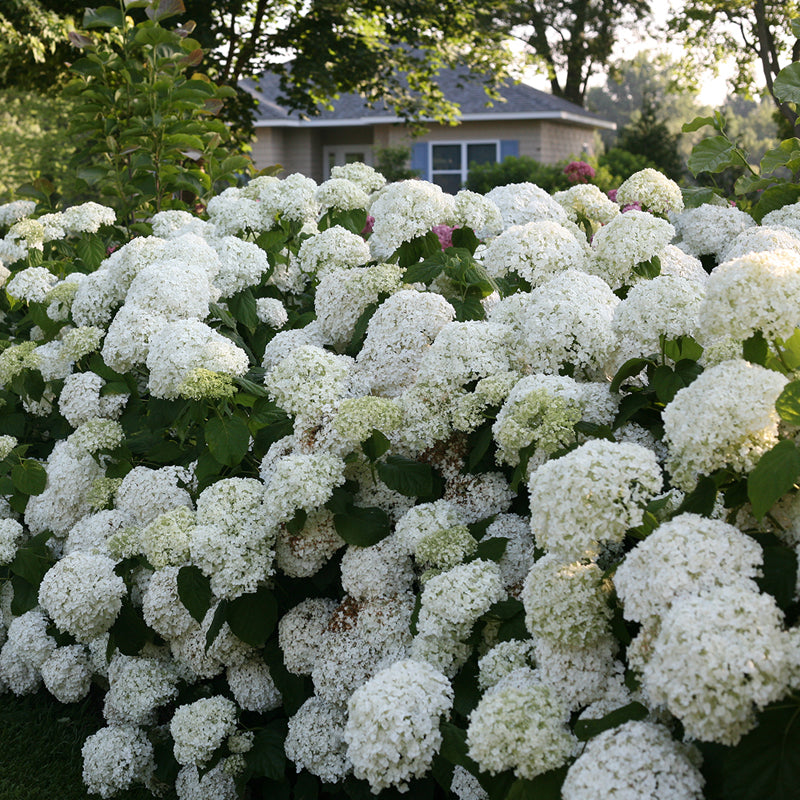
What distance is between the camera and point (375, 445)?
272 cm

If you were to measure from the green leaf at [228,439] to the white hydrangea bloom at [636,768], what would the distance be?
1618mm

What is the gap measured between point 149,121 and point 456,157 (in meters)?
23.1

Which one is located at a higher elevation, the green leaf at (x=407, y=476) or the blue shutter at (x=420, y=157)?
the blue shutter at (x=420, y=157)

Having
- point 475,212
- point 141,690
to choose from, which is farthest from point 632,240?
point 141,690

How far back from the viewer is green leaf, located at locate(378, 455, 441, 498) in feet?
8.96

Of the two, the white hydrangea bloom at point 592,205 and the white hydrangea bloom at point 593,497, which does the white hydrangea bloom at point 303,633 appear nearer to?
the white hydrangea bloom at point 593,497

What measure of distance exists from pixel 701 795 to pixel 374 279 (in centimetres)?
218

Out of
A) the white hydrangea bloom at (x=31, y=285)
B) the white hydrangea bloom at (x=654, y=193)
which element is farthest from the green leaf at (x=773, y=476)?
the white hydrangea bloom at (x=31, y=285)

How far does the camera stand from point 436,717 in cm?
211

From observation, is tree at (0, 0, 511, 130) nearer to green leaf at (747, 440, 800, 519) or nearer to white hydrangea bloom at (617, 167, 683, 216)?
white hydrangea bloom at (617, 167, 683, 216)

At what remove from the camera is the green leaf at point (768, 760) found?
1.55m

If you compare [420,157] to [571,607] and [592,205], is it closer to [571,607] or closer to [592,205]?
[592,205]

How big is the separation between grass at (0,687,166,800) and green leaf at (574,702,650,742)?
226 cm

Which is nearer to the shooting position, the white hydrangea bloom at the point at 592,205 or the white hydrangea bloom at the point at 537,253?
the white hydrangea bloom at the point at 537,253
